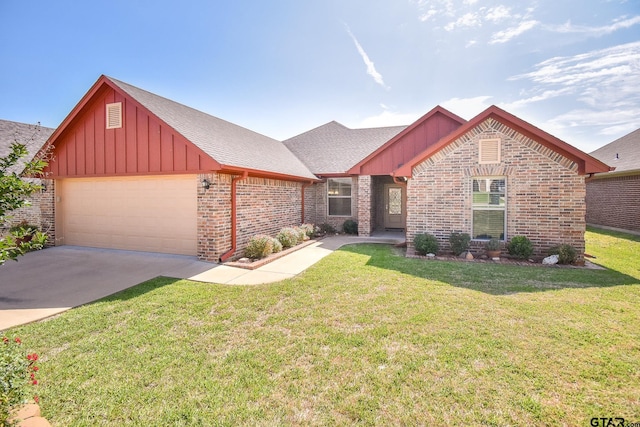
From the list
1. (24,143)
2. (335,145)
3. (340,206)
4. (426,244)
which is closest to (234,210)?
(426,244)

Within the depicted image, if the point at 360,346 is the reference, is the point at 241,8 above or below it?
above

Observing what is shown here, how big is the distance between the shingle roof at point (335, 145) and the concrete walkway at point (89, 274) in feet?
21.6

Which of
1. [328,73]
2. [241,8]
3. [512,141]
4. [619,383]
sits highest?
[241,8]

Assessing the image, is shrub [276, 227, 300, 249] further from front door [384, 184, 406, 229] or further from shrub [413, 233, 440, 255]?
front door [384, 184, 406, 229]

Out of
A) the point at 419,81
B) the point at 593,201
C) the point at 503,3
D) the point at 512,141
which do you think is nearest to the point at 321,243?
the point at 512,141

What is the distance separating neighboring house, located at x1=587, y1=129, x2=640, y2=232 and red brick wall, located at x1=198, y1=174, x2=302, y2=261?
50.0 ft

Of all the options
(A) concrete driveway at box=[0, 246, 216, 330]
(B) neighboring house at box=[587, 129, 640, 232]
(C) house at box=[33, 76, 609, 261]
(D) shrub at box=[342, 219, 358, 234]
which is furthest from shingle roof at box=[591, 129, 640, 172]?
(A) concrete driveway at box=[0, 246, 216, 330]

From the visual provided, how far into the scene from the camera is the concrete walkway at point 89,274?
5324mm

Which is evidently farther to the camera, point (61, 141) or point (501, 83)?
point (501, 83)

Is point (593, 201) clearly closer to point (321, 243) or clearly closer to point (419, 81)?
point (419, 81)

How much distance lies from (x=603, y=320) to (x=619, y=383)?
1900 millimetres

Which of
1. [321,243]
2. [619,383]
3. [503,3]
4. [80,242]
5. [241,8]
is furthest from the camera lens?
[321,243]

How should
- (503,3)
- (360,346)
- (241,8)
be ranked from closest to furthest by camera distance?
1. (360,346)
2. (503,3)
3. (241,8)

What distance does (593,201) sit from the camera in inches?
711
